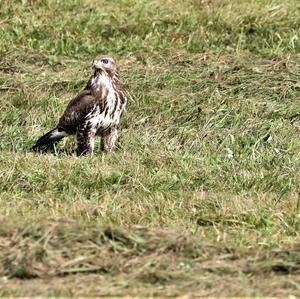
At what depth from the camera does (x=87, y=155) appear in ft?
31.0

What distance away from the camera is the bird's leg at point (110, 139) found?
31.8ft

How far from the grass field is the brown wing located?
29cm

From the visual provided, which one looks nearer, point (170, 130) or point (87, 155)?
point (87, 155)

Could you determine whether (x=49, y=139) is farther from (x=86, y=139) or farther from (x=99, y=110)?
(x=99, y=110)

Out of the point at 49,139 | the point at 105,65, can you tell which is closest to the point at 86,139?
the point at 49,139

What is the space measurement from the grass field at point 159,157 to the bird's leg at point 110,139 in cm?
10

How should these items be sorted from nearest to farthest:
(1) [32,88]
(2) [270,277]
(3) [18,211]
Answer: (2) [270,277], (3) [18,211], (1) [32,88]

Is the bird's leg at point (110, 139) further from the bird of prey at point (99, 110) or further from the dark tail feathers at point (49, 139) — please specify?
the dark tail feathers at point (49, 139)

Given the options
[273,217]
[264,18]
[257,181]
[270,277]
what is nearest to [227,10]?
[264,18]

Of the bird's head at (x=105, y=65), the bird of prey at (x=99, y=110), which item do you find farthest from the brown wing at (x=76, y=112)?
the bird's head at (x=105, y=65)

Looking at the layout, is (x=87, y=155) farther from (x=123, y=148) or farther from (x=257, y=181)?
(x=257, y=181)

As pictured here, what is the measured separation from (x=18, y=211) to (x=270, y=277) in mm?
2125

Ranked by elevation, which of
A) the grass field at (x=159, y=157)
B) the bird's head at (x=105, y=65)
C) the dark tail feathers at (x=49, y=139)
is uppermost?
the bird's head at (x=105, y=65)

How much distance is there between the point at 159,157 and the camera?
897 cm
